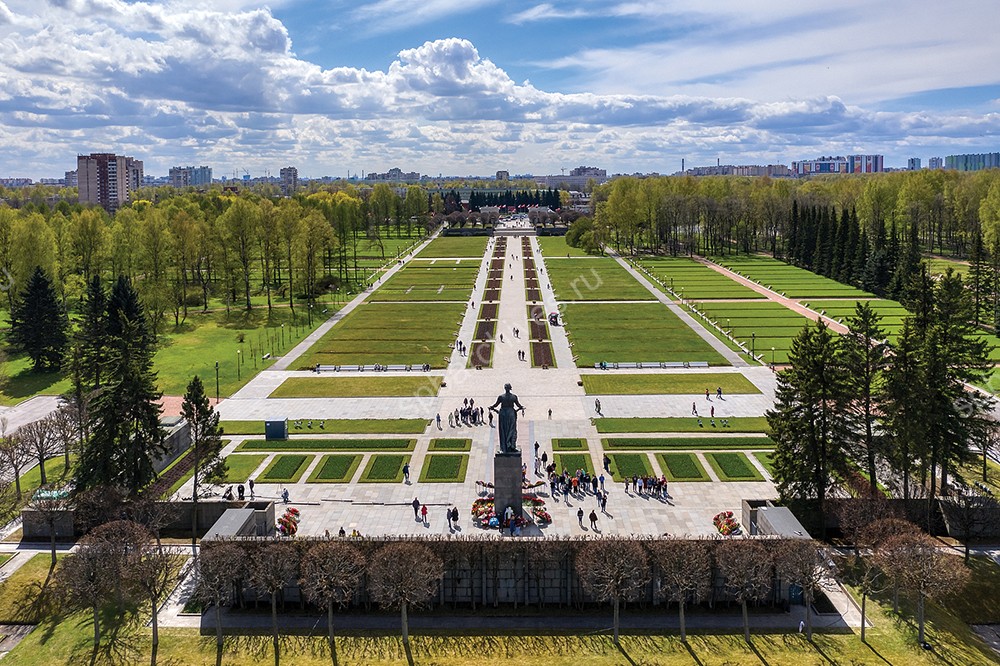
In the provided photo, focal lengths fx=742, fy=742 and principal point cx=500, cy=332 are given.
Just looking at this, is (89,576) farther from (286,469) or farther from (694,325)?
(694,325)

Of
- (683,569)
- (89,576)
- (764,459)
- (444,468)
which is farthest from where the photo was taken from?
(764,459)

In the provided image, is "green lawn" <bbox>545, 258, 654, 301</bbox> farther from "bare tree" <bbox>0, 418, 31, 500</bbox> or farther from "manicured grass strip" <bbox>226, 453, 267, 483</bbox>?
"bare tree" <bbox>0, 418, 31, 500</bbox>

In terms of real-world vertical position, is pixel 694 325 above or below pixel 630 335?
above

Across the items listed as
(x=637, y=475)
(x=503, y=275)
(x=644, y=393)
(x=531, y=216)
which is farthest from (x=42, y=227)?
(x=531, y=216)

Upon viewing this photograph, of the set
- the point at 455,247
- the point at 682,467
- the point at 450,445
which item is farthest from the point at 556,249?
the point at 682,467

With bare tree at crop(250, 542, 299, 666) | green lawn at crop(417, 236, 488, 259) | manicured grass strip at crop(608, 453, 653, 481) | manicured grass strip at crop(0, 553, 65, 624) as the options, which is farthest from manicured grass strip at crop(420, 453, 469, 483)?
green lawn at crop(417, 236, 488, 259)

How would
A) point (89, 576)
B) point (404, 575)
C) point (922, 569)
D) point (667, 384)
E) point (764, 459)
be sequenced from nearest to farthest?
1. point (404, 575)
2. point (922, 569)
3. point (89, 576)
4. point (764, 459)
5. point (667, 384)
